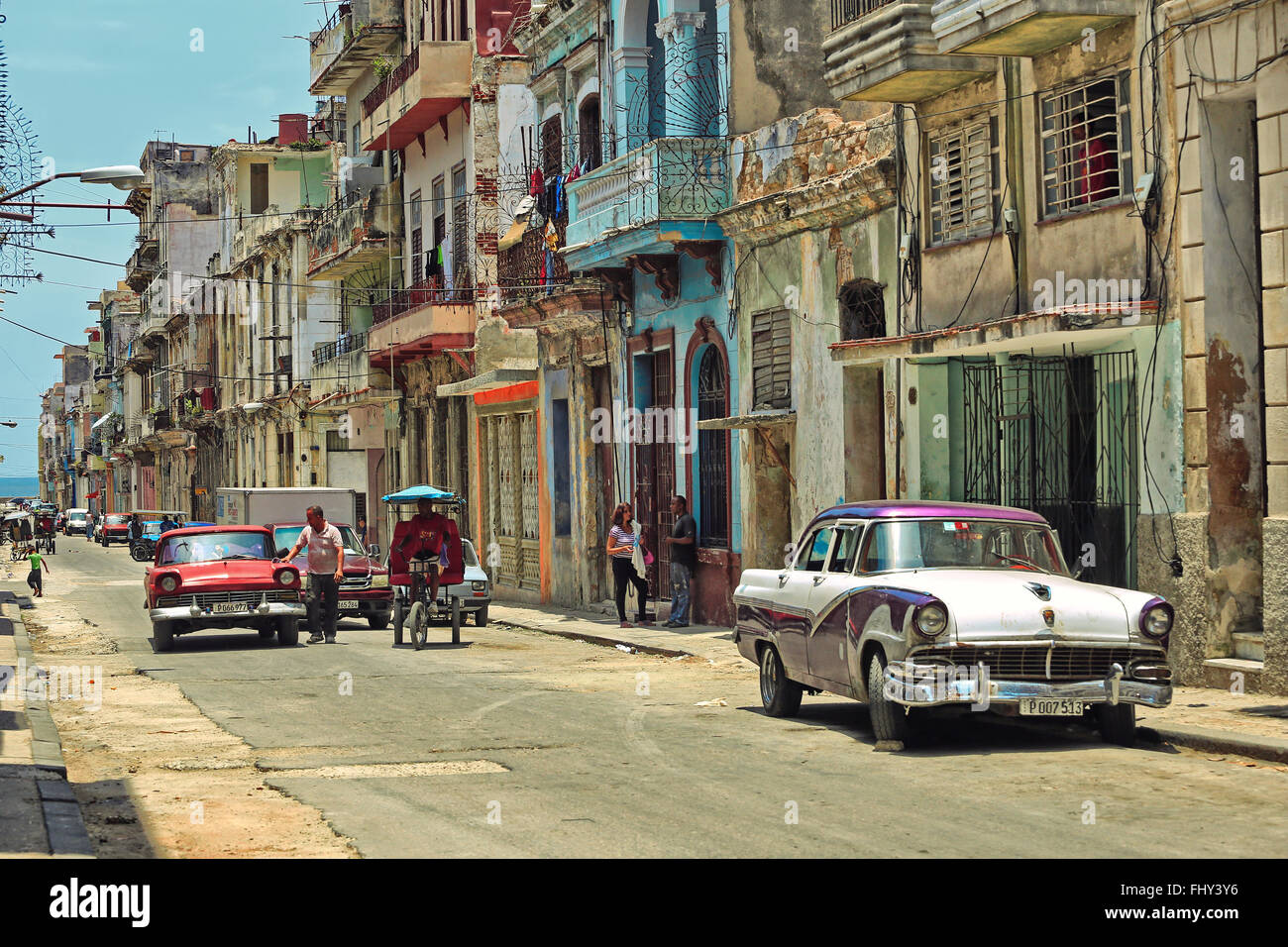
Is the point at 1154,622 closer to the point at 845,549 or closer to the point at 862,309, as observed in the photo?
the point at 845,549

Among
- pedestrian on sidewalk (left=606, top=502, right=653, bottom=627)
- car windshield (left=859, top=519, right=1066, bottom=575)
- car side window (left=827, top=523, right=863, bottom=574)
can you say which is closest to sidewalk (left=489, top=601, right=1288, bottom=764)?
car windshield (left=859, top=519, right=1066, bottom=575)

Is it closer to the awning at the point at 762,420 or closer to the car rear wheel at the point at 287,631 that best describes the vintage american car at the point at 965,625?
the awning at the point at 762,420

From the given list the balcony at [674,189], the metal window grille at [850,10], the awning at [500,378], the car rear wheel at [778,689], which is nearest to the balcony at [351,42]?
the awning at [500,378]

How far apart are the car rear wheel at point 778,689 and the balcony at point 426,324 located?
22.8 m

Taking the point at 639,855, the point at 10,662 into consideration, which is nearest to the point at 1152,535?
the point at 639,855

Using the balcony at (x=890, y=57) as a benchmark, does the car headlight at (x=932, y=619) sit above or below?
below

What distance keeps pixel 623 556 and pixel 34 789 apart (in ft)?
48.9

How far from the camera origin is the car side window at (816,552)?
42.4ft

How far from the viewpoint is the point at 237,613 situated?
21516mm

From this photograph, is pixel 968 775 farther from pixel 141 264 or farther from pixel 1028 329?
pixel 141 264

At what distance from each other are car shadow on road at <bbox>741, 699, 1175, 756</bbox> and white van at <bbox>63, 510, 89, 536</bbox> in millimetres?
100832

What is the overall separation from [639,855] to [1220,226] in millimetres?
9245

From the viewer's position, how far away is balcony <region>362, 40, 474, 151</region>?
35531 millimetres

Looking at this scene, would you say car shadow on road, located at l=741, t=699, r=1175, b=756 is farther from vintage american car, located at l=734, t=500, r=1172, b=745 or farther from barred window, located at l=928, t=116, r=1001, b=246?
barred window, located at l=928, t=116, r=1001, b=246
